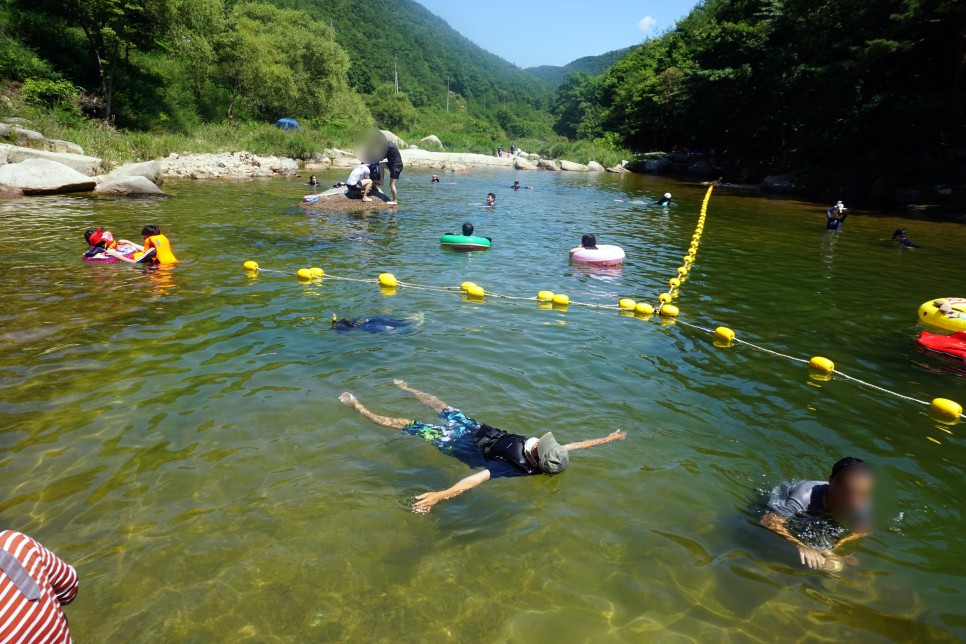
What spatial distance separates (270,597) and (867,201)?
33481mm

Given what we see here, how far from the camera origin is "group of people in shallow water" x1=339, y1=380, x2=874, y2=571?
392cm

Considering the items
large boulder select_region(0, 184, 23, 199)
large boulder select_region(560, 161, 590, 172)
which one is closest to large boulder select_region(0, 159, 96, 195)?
large boulder select_region(0, 184, 23, 199)

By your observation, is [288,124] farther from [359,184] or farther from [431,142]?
[359,184]

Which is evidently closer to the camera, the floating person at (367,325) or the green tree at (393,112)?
the floating person at (367,325)

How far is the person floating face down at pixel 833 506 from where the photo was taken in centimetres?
383

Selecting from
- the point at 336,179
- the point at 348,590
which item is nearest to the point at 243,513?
the point at 348,590

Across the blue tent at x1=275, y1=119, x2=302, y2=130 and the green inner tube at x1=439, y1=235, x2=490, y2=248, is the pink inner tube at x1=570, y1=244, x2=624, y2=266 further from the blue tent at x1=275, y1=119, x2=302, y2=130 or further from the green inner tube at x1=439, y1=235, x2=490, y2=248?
the blue tent at x1=275, y1=119, x2=302, y2=130

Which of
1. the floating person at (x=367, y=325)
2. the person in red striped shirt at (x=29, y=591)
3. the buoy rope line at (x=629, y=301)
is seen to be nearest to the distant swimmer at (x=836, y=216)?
the buoy rope line at (x=629, y=301)

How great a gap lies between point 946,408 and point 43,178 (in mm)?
25038

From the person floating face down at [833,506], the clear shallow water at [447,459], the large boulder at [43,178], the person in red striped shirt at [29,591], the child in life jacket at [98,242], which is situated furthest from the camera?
the large boulder at [43,178]

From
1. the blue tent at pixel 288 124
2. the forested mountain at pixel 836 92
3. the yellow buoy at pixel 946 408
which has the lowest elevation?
the yellow buoy at pixel 946 408

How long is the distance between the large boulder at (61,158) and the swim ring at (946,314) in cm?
2668

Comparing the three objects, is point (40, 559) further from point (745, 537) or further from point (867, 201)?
point (867, 201)

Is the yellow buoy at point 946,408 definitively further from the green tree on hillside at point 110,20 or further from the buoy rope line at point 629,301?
the green tree on hillside at point 110,20
